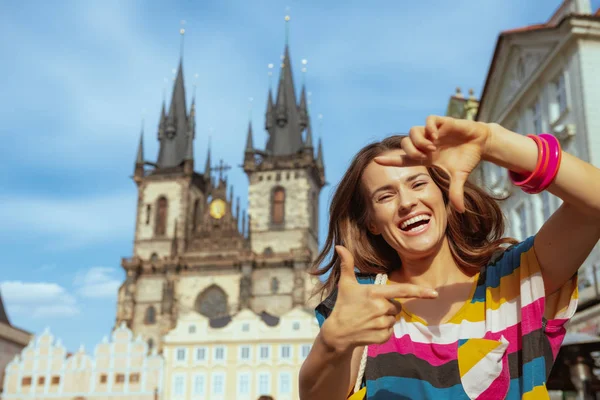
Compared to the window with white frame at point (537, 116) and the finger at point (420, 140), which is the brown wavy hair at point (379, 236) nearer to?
the finger at point (420, 140)

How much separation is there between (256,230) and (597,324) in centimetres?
4168

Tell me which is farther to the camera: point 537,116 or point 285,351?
point 285,351

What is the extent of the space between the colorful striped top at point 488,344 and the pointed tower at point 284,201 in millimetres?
45009

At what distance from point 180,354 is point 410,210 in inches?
1405

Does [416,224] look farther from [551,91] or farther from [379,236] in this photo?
[551,91]

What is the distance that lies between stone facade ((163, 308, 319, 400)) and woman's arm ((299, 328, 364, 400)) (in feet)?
108

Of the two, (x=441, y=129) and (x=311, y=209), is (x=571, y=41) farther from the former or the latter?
(x=311, y=209)

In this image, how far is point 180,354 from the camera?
35.8m

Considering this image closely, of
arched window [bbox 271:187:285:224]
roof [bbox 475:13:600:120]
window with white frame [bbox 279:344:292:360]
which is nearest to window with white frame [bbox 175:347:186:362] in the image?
window with white frame [bbox 279:344:292:360]

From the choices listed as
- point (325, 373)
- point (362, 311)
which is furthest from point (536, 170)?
point (325, 373)

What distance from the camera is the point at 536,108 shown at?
16.1 m

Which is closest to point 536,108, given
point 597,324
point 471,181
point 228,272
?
point 597,324

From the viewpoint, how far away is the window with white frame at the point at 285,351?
114ft

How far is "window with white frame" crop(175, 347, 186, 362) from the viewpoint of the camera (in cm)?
3562
